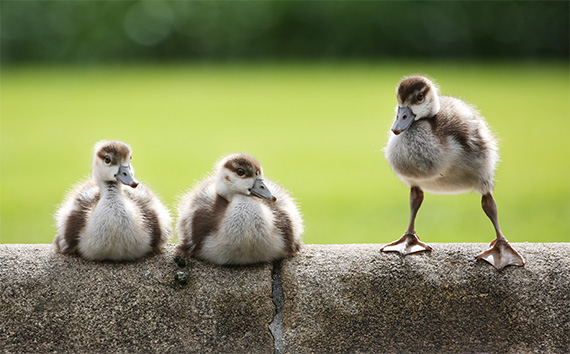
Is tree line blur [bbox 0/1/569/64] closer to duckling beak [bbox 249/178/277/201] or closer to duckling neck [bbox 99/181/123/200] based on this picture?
duckling neck [bbox 99/181/123/200]

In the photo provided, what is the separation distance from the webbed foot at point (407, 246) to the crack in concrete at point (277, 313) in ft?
2.20

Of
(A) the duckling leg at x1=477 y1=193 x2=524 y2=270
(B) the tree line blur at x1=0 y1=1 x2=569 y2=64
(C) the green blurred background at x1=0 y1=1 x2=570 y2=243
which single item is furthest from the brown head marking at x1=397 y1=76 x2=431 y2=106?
(B) the tree line blur at x1=0 y1=1 x2=569 y2=64

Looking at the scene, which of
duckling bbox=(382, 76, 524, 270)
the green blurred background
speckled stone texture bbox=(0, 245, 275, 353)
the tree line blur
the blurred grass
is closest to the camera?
speckled stone texture bbox=(0, 245, 275, 353)

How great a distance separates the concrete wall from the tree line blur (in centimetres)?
1960

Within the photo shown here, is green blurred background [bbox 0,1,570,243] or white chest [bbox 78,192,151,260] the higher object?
Answer: green blurred background [bbox 0,1,570,243]

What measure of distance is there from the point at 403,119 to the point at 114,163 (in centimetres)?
167

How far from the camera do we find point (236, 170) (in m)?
4.57

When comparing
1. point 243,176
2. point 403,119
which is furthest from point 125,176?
point 403,119

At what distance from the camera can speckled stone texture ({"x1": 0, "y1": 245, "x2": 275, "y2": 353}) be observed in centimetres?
439

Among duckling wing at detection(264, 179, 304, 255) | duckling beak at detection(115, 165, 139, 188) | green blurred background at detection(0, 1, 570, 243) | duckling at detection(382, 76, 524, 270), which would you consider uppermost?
green blurred background at detection(0, 1, 570, 243)

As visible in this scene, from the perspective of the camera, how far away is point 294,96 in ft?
63.7

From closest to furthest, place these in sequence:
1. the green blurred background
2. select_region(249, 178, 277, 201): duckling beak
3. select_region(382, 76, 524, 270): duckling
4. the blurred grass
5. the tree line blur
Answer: select_region(382, 76, 524, 270): duckling → select_region(249, 178, 277, 201): duckling beak → the blurred grass → the green blurred background → the tree line blur

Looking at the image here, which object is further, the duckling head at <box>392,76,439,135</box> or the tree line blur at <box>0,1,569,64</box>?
the tree line blur at <box>0,1,569,64</box>

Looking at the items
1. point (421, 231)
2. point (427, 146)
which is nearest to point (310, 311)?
point (427, 146)
